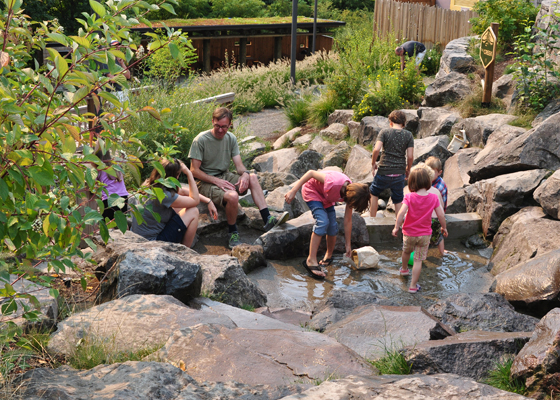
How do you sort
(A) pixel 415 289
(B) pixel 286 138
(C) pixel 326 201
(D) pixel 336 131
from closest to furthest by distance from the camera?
Answer: 1. (A) pixel 415 289
2. (C) pixel 326 201
3. (D) pixel 336 131
4. (B) pixel 286 138

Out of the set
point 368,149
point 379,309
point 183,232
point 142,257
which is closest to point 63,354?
point 142,257

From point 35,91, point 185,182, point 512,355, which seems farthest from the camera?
point 185,182

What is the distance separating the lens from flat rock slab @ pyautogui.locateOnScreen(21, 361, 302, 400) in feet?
7.71

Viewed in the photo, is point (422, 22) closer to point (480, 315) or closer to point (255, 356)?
point (480, 315)

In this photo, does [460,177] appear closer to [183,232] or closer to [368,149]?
[368,149]

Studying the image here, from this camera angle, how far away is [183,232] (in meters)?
6.00

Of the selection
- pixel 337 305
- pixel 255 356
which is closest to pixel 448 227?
pixel 337 305

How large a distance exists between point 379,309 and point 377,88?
25.8 feet

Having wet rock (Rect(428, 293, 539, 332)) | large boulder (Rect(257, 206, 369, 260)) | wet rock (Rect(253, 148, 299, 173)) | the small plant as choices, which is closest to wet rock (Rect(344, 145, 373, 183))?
A: wet rock (Rect(253, 148, 299, 173))

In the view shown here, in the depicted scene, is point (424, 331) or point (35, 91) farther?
point (424, 331)

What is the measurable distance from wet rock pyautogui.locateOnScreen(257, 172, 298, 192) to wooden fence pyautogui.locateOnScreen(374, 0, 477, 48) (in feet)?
23.0

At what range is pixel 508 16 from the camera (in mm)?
10953

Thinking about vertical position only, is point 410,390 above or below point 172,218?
above

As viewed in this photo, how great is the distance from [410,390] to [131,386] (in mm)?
1204
